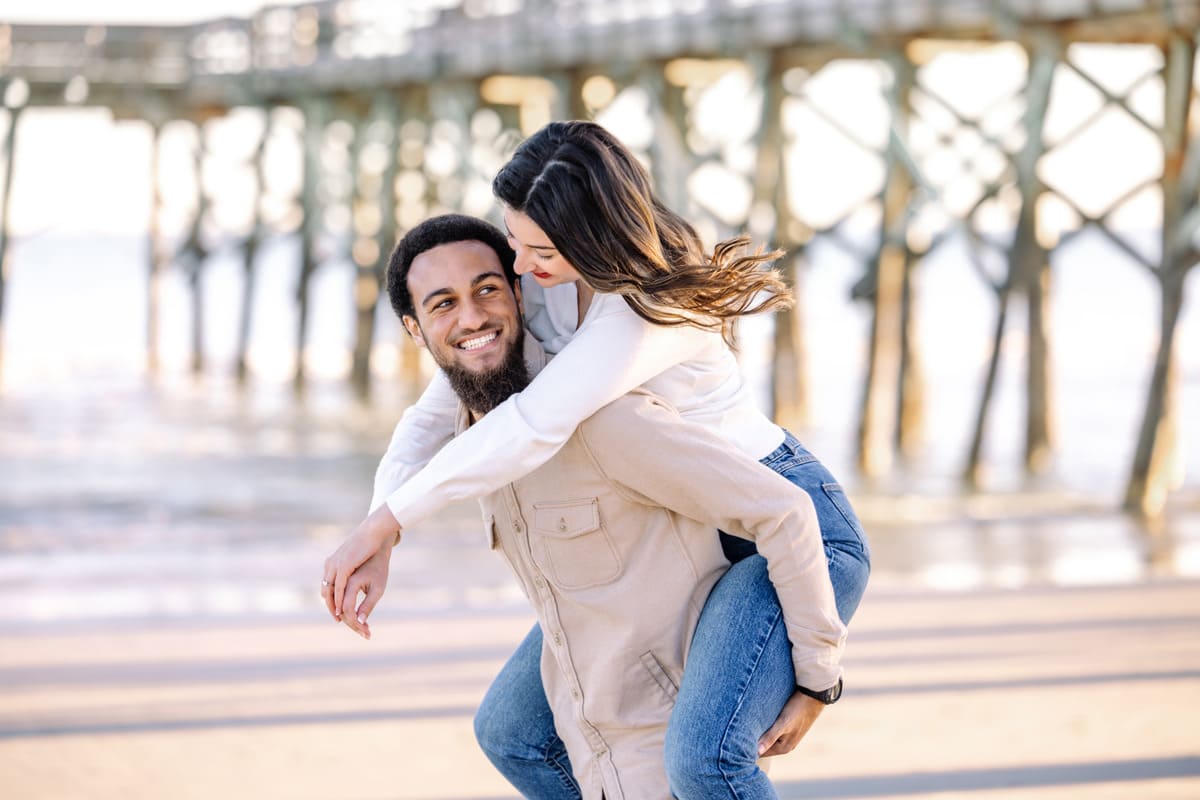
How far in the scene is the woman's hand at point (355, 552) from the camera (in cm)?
243

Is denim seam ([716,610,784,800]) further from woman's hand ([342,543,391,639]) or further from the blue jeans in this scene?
woman's hand ([342,543,391,639])

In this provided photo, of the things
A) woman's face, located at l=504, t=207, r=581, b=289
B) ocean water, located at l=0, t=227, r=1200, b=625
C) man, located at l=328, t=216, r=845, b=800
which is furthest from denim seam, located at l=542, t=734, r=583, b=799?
ocean water, located at l=0, t=227, r=1200, b=625

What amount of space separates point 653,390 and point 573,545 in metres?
0.27

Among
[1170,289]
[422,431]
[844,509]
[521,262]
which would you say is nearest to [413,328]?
[422,431]

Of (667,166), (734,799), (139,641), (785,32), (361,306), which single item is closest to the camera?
(734,799)

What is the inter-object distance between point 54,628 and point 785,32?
809cm

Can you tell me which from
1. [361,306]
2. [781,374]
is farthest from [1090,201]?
[781,374]

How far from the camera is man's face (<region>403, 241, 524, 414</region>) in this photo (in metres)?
2.49

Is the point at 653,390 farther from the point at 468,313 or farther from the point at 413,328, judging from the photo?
the point at 413,328

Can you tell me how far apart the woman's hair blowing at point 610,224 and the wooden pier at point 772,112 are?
107 cm

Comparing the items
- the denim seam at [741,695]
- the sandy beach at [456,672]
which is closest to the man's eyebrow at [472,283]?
the denim seam at [741,695]

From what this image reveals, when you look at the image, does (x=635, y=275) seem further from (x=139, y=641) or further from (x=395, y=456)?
(x=139, y=641)

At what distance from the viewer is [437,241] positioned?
2541mm

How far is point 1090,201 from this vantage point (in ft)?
153
